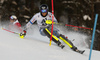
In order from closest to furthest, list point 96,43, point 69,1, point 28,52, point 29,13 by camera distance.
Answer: point 28,52
point 96,43
point 29,13
point 69,1

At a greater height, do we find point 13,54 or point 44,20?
point 44,20

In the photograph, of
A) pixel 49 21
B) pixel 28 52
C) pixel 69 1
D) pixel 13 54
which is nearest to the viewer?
pixel 13 54

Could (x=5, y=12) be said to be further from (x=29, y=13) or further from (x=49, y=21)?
(x=49, y=21)

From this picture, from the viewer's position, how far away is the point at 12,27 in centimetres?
890

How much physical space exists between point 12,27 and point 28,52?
464 centimetres

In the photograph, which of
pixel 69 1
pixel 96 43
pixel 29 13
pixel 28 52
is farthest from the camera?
pixel 69 1

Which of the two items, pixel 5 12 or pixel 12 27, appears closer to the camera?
pixel 12 27

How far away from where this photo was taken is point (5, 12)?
17344 millimetres

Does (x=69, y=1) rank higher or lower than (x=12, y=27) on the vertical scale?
higher

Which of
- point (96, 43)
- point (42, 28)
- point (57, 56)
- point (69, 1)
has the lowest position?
point (96, 43)

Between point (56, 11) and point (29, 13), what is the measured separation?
10.8 feet

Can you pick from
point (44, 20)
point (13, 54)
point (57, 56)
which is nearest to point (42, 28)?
point (44, 20)

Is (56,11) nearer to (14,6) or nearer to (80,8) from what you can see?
(80,8)

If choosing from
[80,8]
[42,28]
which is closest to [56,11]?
[80,8]
